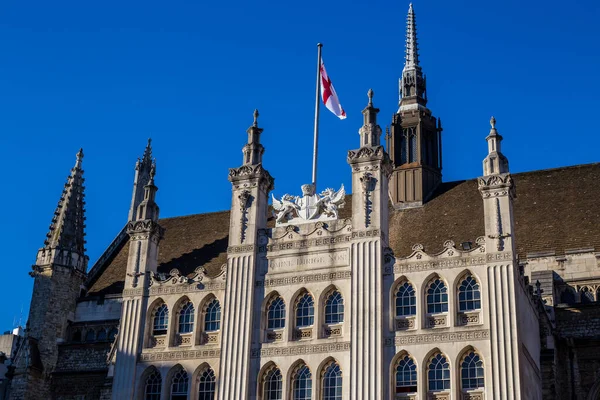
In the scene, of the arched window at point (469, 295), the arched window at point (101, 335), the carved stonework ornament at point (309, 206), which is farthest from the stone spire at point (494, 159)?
the arched window at point (101, 335)

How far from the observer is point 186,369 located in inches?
1378

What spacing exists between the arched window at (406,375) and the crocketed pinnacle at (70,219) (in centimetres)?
2198

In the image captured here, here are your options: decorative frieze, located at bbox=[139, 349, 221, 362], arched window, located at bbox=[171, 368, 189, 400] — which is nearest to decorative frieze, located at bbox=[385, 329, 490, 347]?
decorative frieze, located at bbox=[139, 349, 221, 362]

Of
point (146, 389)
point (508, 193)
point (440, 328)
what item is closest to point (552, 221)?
point (508, 193)

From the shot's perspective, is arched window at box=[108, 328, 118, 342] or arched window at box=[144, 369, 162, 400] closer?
arched window at box=[144, 369, 162, 400]

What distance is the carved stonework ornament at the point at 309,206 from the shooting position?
35.7 m

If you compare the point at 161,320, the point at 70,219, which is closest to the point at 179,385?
the point at 161,320

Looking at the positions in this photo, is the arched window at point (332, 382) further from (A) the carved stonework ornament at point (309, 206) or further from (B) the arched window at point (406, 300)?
(A) the carved stonework ornament at point (309, 206)

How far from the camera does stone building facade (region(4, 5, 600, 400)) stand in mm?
31484

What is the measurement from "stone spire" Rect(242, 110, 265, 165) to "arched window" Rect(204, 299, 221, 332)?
19.8 feet

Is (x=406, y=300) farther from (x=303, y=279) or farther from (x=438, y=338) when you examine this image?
(x=303, y=279)

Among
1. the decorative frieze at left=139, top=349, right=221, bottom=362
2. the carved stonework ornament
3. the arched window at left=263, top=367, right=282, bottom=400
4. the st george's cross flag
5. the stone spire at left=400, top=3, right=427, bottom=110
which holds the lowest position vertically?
the arched window at left=263, top=367, right=282, bottom=400

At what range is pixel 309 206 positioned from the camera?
118ft

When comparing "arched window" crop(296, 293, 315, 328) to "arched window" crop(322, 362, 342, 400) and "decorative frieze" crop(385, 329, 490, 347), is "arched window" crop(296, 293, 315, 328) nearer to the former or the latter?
"arched window" crop(322, 362, 342, 400)
